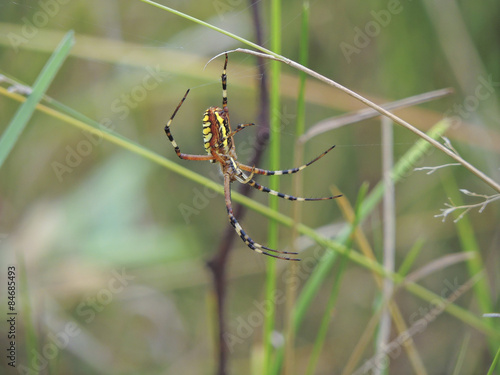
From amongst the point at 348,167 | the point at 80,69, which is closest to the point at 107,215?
the point at 80,69

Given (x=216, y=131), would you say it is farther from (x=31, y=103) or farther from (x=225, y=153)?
(x=31, y=103)

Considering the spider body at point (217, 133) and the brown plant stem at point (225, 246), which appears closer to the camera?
the brown plant stem at point (225, 246)

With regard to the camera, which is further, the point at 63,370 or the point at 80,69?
the point at 80,69

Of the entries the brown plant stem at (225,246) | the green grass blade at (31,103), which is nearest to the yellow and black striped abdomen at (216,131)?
the brown plant stem at (225,246)

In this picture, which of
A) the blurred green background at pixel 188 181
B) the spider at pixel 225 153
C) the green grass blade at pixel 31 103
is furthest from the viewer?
the blurred green background at pixel 188 181

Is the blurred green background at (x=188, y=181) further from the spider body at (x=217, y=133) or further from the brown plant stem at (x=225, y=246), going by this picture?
the brown plant stem at (x=225, y=246)

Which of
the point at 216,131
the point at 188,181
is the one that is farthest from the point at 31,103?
the point at 188,181

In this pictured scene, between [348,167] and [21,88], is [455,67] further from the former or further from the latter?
[21,88]
